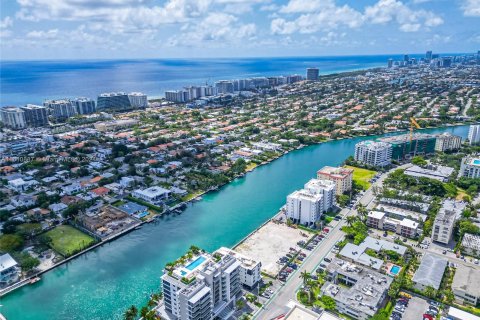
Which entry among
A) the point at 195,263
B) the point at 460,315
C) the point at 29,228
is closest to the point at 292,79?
the point at 29,228

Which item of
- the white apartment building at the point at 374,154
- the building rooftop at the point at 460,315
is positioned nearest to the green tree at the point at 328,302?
the building rooftop at the point at 460,315

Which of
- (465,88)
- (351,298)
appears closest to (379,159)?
(351,298)

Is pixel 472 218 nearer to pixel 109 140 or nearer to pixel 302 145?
pixel 302 145

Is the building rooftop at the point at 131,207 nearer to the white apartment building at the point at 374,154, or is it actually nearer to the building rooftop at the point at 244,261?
the building rooftop at the point at 244,261

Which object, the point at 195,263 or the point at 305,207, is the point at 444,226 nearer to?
the point at 305,207

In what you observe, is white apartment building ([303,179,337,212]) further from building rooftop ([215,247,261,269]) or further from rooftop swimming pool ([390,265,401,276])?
building rooftop ([215,247,261,269])

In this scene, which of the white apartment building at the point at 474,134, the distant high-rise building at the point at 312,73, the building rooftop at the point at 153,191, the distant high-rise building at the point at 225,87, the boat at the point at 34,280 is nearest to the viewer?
the boat at the point at 34,280
